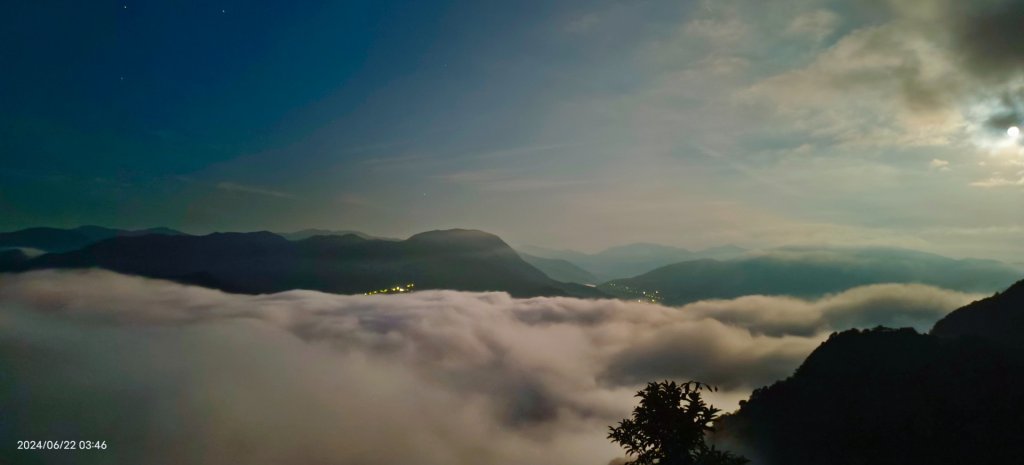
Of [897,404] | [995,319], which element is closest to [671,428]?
[897,404]

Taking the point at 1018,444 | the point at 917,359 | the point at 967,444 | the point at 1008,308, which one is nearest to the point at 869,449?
the point at 967,444

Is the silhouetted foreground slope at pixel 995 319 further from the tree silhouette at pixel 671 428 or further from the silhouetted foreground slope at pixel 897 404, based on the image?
the tree silhouette at pixel 671 428

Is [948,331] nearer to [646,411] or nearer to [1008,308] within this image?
[1008,308]

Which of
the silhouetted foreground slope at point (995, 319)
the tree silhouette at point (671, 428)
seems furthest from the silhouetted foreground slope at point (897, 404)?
the tree silhouette at point (671, 428)

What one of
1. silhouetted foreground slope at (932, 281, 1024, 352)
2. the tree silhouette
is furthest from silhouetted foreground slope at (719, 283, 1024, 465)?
the tree silhouette

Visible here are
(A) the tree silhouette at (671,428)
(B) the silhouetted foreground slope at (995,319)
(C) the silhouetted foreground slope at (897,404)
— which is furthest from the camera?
(B) the silhouetted foreground slope at (995,319)

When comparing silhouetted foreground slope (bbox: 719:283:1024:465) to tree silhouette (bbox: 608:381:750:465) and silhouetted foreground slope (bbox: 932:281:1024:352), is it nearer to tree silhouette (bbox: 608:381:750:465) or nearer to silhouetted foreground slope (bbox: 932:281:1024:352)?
silhouetted foreground slope (bbox: 932:281:1024:352)

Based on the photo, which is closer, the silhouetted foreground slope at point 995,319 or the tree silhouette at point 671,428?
the tree silhouette at point 671,428

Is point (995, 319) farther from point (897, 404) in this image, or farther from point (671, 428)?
point (671, 428)
